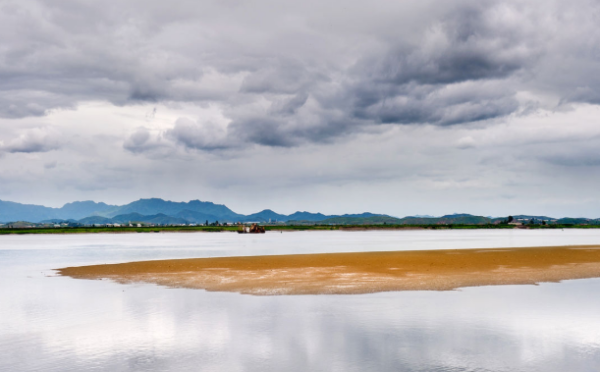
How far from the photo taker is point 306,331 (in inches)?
933

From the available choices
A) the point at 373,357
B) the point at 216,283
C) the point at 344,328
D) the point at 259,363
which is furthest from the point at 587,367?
the point at 216,283

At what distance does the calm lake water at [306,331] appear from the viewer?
18.6 meters

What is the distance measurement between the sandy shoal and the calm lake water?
314 cm

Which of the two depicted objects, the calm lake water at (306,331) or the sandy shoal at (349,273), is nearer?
the calm lake water at (306,331)

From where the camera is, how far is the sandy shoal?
3759 cm

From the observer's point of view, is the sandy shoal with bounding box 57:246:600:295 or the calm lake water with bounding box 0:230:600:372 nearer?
the calm lake water with bounding box 0:230:600:372

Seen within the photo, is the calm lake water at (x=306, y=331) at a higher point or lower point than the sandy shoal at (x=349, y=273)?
lower

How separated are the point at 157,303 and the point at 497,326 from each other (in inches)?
814

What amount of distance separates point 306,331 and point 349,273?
71.1 ft

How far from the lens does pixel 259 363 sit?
18.7m

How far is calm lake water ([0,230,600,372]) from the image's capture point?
1861 cm

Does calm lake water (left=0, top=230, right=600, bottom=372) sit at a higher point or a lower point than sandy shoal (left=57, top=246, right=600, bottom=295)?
lower

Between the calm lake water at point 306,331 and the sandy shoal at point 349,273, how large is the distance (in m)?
3.14

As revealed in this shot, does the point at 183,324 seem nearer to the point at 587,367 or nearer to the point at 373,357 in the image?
the point at 373,357
